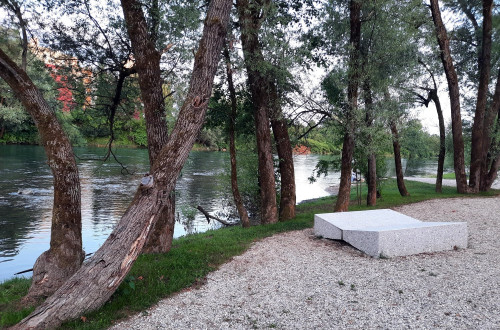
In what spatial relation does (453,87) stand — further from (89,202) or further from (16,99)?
(89,202)

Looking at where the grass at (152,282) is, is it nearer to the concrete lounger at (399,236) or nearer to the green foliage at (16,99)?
the concrete lounger at (399,236)

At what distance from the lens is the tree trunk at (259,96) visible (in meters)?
9.11

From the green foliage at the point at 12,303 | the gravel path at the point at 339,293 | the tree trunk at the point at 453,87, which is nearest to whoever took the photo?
the gravel path at the point at 339,293

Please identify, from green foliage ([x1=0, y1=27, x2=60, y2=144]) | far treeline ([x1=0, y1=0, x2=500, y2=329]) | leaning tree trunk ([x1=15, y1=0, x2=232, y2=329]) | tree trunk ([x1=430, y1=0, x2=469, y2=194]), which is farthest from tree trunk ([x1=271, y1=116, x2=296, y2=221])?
tree trunk ([x1=430, y1=0, x2=469, y2=194])

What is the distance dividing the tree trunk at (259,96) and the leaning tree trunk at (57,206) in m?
5.16

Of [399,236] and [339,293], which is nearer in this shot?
[339,293]

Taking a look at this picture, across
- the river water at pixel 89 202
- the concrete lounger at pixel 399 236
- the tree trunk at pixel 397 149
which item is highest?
the tree trunk at pixel 397 149

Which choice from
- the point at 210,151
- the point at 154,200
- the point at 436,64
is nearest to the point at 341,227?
the point at 154,200

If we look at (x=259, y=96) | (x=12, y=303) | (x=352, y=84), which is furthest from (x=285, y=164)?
(x=12, y=303)

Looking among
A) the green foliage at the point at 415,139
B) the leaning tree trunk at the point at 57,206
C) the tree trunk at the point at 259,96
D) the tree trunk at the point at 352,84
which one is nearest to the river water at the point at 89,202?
the leaning tree trunk at the point at 57,206

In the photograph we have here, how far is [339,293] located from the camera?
5.14 metres

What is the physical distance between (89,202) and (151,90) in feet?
44.2

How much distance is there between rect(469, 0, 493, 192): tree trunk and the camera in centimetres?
1531

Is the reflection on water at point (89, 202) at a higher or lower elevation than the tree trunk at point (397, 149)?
lower
